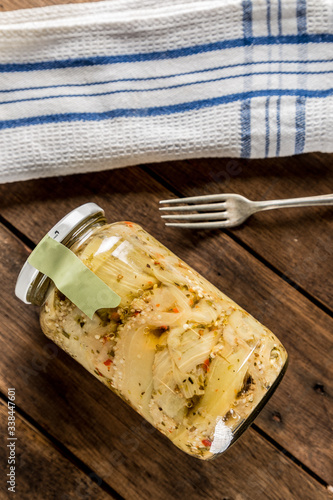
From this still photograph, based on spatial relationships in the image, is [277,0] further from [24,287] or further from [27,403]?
[27,403]

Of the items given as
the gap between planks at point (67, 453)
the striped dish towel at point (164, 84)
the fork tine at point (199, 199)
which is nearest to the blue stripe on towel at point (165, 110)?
the striped dish towel at point (164, 84)

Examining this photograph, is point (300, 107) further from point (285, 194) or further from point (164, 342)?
point (164, 342)

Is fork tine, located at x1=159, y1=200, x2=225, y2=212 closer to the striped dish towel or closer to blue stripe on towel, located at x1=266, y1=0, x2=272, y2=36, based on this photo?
the striped dish towel

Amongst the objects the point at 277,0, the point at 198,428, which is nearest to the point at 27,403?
the point at 198,428

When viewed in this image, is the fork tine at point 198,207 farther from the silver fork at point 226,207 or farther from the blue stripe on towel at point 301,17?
the blue stripe on towel at point 301,17

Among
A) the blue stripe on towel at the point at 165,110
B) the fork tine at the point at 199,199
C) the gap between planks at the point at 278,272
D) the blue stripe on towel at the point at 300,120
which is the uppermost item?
the blue stripe on towel at the point at 165,110

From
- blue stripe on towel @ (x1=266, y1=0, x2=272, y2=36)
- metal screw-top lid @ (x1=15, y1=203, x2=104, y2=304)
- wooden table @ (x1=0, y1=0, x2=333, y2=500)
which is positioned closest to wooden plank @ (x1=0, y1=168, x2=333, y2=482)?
wooden table @ (x1=0, y1=0, x2=333, y2=500)

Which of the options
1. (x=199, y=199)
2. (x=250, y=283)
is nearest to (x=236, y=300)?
(x=250, y=283)

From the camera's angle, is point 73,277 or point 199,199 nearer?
point 73,277
